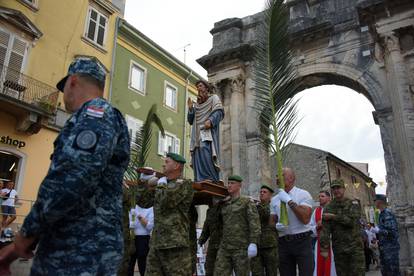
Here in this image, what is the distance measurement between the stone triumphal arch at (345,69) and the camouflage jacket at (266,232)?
13.3 feet

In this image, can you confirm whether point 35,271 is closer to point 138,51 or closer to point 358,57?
point 358,57

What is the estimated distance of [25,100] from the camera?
14016 mm

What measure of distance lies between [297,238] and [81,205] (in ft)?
13.6

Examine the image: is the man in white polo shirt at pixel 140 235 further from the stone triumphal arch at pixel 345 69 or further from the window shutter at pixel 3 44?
the window shutter at pixel 3 44

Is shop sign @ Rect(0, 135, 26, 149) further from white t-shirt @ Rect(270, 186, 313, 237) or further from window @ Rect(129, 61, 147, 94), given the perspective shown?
white t-shirt @ Rect(270, 186, 313, 237)

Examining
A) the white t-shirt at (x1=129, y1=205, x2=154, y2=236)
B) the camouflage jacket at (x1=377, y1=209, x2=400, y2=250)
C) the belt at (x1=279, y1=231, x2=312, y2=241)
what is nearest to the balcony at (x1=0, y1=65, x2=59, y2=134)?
the white t-shirt at (x1=129, y1=205, x2=154, y2=236)

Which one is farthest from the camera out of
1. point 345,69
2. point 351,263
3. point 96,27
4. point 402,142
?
point 96,27

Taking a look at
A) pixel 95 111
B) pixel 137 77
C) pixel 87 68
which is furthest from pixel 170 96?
pixel 95 111

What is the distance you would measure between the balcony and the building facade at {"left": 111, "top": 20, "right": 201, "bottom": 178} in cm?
456

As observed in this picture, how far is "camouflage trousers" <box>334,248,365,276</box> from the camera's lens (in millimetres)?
5699

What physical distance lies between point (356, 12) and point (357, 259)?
8.50m

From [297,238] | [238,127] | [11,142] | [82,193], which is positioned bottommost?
[297,238]

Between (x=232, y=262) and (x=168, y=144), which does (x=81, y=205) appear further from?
(x=168, y=144)

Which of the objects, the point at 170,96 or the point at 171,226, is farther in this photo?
the point at 170,96
